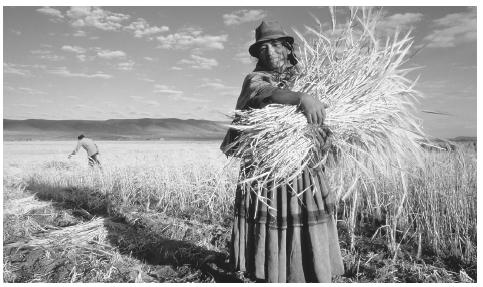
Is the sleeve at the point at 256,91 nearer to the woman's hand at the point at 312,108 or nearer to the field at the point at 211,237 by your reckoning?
the woman's hand at the point at 312,108

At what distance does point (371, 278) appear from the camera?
2.70m

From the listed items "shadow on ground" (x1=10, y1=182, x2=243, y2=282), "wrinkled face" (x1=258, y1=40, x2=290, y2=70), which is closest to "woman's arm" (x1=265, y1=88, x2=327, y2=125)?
"wrinkled face" (x1=258, y1=40, x2=290, y2=70)

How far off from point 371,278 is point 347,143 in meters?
1.20

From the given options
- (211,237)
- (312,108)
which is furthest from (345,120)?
(211,237)

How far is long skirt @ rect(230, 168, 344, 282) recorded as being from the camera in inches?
84.7

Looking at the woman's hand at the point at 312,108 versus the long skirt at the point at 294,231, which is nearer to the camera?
the woman's hand at the point at 312,108

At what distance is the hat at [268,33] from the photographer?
2.17 metres

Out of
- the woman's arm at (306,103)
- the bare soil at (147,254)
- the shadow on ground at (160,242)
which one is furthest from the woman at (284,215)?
the shadow on ground at (160,242)

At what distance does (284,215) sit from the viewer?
85.0 inches

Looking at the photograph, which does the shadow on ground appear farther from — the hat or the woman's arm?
the hat

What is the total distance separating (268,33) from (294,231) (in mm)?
1167

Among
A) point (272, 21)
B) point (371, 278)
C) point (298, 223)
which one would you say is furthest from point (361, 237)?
point (272, 21)

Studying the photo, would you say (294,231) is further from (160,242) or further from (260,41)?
(160,242)

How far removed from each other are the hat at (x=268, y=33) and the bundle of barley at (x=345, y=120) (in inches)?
7.5
